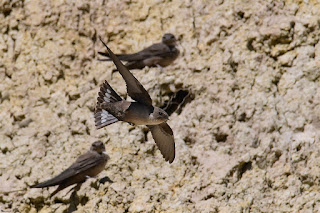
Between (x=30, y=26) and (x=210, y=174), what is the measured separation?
249 cm

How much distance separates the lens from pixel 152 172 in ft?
19.0

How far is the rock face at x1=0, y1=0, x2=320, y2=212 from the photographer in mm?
5617

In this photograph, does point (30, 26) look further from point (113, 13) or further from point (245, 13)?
point (245, 13)

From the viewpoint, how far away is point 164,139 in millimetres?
5660

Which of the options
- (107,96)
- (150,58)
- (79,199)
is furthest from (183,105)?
(79,199)

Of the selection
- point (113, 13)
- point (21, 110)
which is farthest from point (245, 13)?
point (21, 110)

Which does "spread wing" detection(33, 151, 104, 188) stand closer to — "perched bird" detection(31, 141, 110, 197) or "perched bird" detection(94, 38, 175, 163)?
"perched bird" detection(31, 141, 110, 197)

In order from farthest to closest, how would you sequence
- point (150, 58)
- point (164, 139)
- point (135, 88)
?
point (150, 58) < point (164, 139) < point (135, 88)

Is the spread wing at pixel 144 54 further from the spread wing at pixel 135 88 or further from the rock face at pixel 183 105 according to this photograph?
the spread wing at pixel 135 88

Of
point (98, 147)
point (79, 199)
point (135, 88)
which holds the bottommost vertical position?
point (79, 199)

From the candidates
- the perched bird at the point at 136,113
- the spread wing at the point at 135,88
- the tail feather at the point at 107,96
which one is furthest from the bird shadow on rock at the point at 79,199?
the spread wing at the point at 135,88

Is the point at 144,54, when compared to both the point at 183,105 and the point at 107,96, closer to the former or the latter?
the point at 183,105

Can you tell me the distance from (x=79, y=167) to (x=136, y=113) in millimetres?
792

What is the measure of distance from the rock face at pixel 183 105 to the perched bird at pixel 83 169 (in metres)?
0.08
